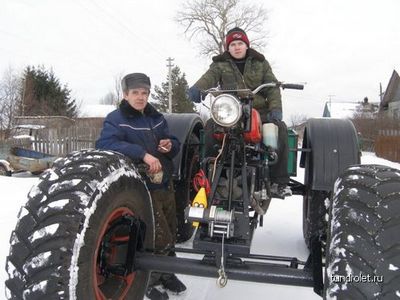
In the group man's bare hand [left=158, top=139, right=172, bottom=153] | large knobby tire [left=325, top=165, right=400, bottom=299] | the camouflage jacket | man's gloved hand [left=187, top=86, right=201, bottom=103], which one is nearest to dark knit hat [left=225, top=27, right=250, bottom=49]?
the camouflage jacket

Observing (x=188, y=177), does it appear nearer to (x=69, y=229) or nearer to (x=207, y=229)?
(x=207, y=229)

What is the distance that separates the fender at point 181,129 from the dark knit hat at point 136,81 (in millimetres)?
928

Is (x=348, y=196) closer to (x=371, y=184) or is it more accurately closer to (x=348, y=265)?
(x=371, y=184)

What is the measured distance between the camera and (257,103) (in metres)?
4.16

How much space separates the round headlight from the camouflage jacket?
1.31m

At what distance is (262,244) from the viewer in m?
5.29

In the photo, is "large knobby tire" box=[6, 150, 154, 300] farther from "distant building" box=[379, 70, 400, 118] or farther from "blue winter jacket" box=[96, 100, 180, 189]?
"distant building" box=[379, 70, 400, 118]

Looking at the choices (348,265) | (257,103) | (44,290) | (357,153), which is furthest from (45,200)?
(357,153)

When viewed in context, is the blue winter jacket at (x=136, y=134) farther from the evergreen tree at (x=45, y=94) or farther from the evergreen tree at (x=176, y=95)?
the evergreen tree at (x=176, y=95)

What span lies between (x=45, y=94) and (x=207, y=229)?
1611 inches

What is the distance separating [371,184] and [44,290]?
1656 millimetres

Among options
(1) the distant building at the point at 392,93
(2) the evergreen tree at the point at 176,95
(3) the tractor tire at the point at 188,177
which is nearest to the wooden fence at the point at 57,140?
(3) the tractor tire at the point at 188,177

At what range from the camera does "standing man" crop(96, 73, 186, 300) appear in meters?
3.20

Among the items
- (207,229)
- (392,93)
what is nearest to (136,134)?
(207,229)
